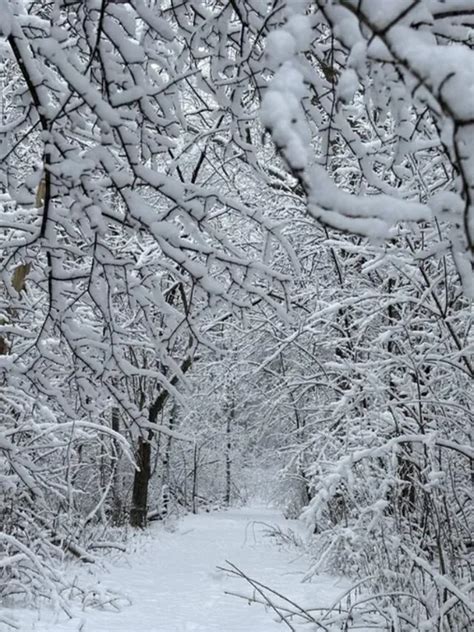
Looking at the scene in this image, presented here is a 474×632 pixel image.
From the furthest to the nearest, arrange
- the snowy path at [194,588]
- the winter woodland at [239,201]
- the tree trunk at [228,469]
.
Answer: the tree trunk at [228,469] → the snowy path at [194,588] → the winter woodland at [239,201]

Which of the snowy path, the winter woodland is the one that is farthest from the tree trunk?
the winter woodland

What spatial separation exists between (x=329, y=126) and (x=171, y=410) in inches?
714

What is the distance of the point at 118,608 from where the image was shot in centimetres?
565

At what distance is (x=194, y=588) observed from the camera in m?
7.11

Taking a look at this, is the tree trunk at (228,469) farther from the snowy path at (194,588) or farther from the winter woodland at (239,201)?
the winter woodland at (239,201)

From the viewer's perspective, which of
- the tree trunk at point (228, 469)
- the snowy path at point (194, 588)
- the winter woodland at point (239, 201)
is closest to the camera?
the winter woodland at point (239, 201)

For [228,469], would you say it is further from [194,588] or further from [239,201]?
[239,201]

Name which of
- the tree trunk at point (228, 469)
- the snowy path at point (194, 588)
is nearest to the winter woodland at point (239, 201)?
the snowy path at point (194, 588)

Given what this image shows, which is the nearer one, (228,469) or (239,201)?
(239,201)

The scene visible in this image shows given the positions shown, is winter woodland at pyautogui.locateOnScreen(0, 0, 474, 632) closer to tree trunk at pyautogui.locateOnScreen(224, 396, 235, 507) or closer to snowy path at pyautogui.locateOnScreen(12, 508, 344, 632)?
snowy path at pyautogui.locateOnScreen(12, 508, 344, 632)

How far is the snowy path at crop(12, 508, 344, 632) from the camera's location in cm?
515

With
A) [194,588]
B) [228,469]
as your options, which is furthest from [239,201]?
[228,469]

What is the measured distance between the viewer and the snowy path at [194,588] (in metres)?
5.15

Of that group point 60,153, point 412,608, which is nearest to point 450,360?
point 412,608
